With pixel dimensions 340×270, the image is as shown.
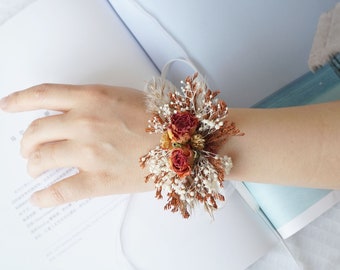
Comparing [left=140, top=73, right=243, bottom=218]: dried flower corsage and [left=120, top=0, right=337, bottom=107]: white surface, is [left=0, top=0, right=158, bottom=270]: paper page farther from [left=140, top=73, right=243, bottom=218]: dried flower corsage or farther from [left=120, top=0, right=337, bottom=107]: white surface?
[left=140, top=73, right=243, bottom=218]: dried flower corsage

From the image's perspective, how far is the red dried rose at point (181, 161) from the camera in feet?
1.67

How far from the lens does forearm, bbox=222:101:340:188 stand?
58 centimetres

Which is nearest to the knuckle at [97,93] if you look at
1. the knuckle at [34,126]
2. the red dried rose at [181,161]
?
the knuckle at [34,126]

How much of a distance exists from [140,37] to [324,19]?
0.40 metres

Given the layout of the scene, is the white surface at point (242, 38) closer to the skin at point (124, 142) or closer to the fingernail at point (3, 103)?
the skin at point (124, 142)

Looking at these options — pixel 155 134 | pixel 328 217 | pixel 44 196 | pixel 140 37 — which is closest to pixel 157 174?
pixel 155 134

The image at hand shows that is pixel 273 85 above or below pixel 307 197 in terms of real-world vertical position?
above

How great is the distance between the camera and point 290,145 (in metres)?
0.59

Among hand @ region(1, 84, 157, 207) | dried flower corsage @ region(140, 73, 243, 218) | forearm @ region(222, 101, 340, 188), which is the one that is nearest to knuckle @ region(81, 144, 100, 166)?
hand @ region(1, 84, 157, 207)

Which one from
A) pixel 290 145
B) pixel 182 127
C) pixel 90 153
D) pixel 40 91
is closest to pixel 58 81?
pixel 40 91

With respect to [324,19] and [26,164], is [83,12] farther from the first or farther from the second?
[324,19]

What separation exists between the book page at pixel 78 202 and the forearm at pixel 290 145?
16 cm

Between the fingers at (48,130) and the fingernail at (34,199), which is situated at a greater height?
the fingers at (48,130)

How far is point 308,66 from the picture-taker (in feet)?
2.65
